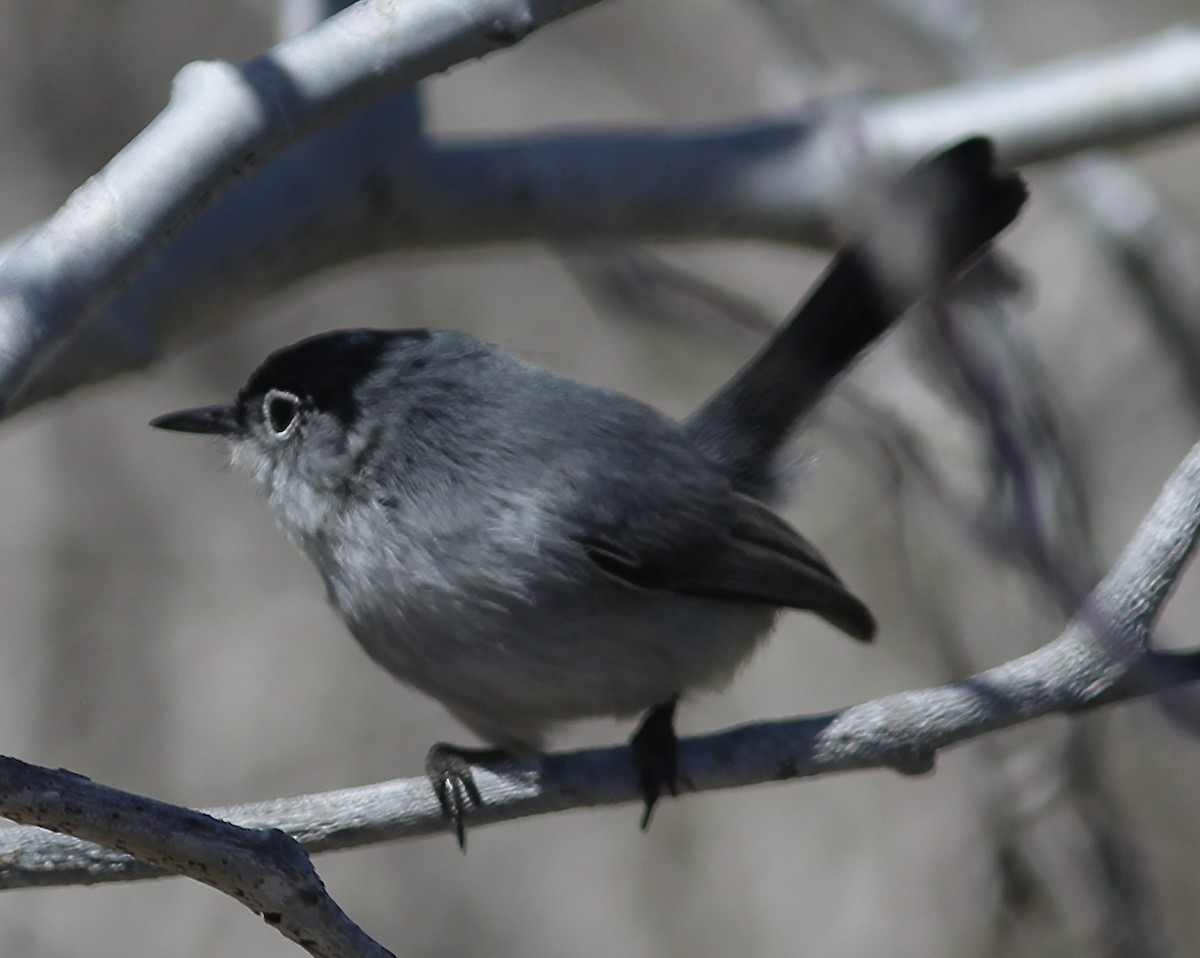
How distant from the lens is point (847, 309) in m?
3.17

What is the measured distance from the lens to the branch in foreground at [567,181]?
282 centimetres

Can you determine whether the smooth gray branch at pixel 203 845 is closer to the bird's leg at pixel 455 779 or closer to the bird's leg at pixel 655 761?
the bird's leg at pixel 455 779

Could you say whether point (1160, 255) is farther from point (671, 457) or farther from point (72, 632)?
point (72, 632)

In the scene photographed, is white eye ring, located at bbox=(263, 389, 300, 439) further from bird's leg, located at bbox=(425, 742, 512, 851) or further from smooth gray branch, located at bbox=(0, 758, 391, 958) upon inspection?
smooth gray branch, located at bbox=(0, 758, 391, 958)

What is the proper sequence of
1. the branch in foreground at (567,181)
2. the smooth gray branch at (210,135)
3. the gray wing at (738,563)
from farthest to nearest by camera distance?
the branch in foreground at (567,181)
the gray wing at (738,563)
the smooth gray branch at (210,135)

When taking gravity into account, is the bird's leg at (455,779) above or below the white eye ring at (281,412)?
below

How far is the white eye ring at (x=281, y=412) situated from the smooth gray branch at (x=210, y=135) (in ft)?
3.53

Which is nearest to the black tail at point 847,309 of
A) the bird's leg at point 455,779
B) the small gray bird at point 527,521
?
the small gray bird at point 527,521

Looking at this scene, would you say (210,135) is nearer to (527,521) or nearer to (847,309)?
(527,521)

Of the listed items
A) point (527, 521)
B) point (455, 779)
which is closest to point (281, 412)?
point (527, 521)

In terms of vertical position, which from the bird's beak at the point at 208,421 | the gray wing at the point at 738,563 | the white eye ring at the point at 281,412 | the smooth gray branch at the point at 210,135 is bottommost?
the gray wing at the point at 738,563

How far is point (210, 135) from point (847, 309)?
6.03 ft

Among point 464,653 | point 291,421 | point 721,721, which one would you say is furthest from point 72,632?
point 464,653

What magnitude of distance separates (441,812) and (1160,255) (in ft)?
8.87
